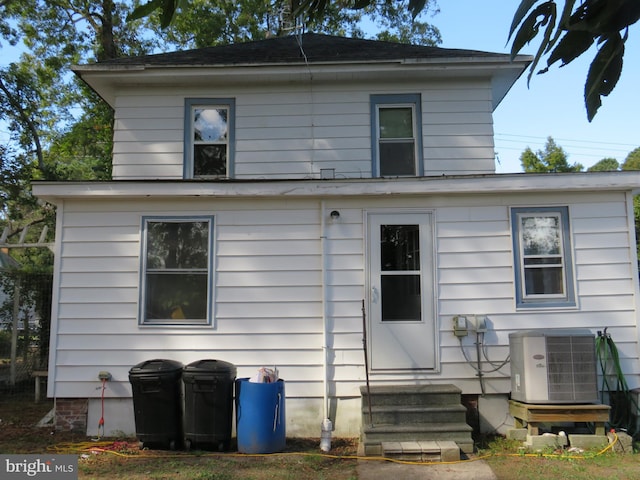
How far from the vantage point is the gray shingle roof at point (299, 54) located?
7973 millimetres

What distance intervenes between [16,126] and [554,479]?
47.5ft

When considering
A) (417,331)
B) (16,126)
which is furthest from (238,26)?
(417,331)

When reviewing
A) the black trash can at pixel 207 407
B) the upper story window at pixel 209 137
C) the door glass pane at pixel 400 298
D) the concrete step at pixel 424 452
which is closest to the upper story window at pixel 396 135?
the door glass pane at pixel 400 298

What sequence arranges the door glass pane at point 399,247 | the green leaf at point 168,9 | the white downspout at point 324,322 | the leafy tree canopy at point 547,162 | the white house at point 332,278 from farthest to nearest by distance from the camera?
the leafy tree canopy at point 547,162
the door glass pane at point 399,247
the white house at point 332,278
the white downspout at point 324,322
the green leaf at point 168,9

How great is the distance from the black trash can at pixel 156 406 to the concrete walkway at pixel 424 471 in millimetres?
2232

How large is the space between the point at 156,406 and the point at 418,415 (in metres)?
3.10

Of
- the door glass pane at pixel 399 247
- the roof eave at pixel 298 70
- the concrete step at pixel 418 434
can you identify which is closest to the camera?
the concrete step at pixel 418 434

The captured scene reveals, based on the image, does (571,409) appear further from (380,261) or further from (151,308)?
(151,308)

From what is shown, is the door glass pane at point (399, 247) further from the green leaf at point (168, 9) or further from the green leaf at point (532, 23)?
the green leaf at point (532, 23)

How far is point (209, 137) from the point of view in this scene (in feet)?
26.6

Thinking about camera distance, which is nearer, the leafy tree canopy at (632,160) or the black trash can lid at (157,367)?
the black trash can lid at (157,367)

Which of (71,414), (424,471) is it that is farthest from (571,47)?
(71,414)

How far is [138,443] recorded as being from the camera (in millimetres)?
6473

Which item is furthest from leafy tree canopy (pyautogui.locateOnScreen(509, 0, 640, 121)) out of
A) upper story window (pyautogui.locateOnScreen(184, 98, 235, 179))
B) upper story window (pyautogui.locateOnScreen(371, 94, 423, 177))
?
upper story window (pyautogui.locateOnScreen(184, 98, 235, 179))
